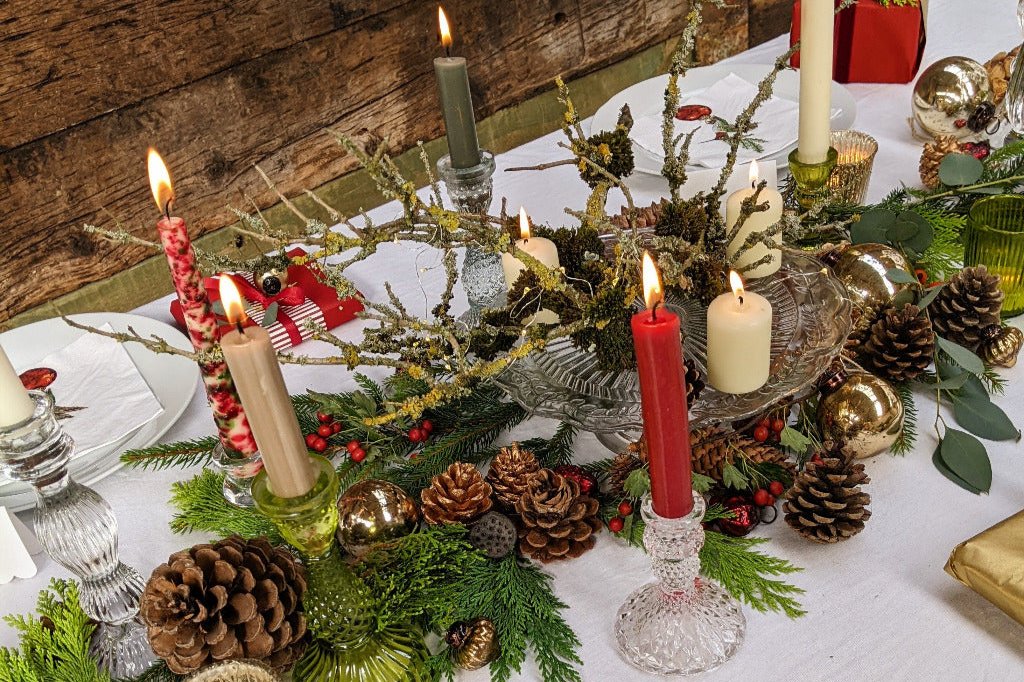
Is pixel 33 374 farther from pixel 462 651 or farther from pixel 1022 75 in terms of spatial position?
pixel 1022 75

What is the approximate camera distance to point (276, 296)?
97 cm

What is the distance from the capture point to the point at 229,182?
1.67 meters

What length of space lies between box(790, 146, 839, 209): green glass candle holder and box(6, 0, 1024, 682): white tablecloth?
0.22 meters

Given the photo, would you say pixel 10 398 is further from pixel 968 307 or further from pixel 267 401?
pixel 968 307

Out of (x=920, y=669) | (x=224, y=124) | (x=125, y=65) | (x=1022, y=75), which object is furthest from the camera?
(x=224, y=124)

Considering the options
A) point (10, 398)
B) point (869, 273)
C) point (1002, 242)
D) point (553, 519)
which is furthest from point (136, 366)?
point (1002, 242)

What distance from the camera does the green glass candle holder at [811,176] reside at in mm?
839

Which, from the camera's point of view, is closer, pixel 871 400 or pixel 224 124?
pixel 871 400

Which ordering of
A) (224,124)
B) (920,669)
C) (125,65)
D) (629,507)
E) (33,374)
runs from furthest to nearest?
(224,124), (125,65), (33,374), (629,507), (920,669)

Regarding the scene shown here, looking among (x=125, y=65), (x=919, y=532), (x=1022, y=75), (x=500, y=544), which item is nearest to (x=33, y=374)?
(x=500, y=544)

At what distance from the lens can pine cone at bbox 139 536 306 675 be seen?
54 cm

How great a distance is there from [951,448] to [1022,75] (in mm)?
576

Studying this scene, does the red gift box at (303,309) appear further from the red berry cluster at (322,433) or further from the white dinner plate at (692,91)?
the white dinner plate at (692,91)

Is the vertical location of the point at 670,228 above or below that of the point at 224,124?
above
